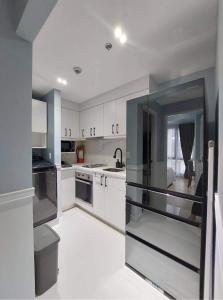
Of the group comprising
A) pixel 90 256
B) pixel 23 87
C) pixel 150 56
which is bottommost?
pixel 90 256

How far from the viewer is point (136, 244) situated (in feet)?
5.43

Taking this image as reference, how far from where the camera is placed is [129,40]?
1447 mm

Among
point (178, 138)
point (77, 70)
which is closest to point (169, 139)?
point (178, 138)

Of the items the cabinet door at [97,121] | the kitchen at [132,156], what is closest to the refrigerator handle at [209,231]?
the kitchen at [132,156]

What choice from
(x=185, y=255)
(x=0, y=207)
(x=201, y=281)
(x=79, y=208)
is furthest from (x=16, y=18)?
(x=79, y=208)

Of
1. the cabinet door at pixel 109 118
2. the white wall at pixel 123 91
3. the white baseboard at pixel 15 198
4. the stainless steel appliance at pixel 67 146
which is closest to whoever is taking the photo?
the white baseboard at pixel 15 198

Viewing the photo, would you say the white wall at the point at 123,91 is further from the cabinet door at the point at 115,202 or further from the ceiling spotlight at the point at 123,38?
the cabinet door at the point at 115,202

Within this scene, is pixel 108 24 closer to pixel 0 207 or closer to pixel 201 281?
pixel 0 207

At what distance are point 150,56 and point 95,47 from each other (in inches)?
24.5

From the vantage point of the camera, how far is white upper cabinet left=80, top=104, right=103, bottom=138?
3.01 metres

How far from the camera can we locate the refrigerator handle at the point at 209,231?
40.9 inches

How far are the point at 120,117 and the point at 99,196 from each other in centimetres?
143

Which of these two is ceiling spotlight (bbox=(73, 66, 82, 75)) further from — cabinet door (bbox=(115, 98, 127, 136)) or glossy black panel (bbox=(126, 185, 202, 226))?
glossy black panel (bbox=(126, 185, 202, 226))

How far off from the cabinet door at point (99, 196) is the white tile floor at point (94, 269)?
0.81 ft
